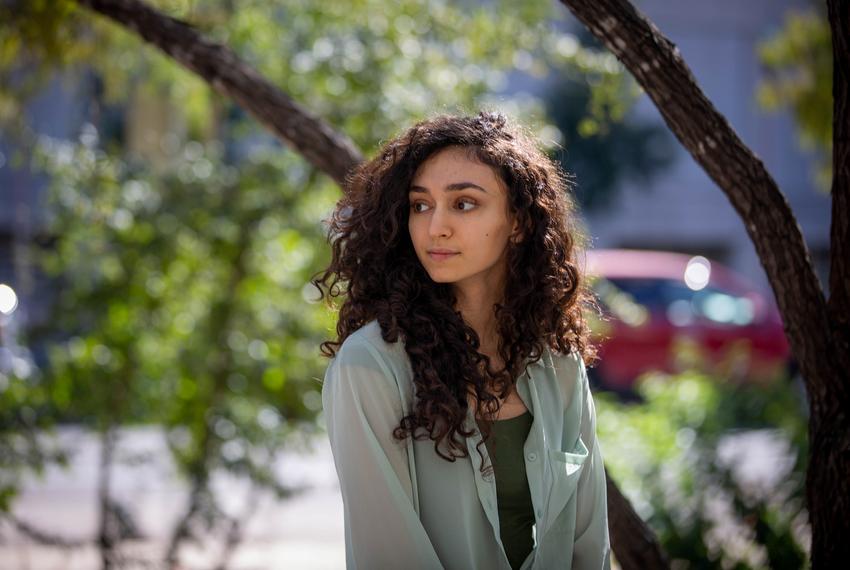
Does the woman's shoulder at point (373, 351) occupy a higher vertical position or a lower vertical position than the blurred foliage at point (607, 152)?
lower

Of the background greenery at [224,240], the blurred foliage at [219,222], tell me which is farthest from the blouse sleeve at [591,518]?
the blurred foliage at [219,222]

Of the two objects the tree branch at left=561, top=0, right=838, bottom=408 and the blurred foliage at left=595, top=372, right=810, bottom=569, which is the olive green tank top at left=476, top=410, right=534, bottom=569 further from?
the blurred foliage at left=595, top=372, right=810, bottom=569

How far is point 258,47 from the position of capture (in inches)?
224

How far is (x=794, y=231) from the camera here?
3051 mm

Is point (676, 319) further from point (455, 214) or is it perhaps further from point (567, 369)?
point (455, 214)

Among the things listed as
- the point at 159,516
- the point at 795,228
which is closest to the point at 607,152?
the point at 159,516

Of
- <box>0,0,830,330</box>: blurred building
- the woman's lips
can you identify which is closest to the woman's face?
the woman's lips

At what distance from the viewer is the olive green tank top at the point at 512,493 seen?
241 cm

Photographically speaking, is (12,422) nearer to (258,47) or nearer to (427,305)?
(258,47)

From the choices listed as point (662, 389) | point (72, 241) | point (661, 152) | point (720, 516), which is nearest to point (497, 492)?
point (720, 516)

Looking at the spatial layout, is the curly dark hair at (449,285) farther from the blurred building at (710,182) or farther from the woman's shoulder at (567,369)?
the blurred building at (710,182)

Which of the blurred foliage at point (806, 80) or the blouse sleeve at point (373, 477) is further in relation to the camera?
the blurred foliage at point (806, 80)

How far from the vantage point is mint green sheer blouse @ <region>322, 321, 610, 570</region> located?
2.19 m

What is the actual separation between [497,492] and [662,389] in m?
5.30
